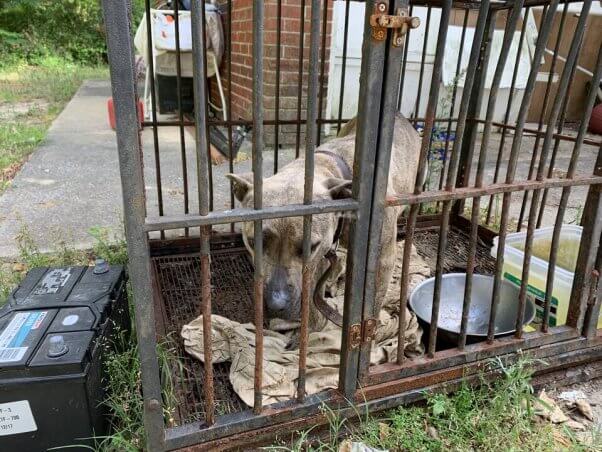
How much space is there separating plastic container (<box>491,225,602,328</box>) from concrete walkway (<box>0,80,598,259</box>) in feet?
5.18

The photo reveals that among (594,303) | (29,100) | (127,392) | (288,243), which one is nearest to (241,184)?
(288,243)

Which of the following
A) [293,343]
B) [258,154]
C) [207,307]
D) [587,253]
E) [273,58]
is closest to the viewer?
[258,154]

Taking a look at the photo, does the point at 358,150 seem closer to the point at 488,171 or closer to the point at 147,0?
the point at 147,0

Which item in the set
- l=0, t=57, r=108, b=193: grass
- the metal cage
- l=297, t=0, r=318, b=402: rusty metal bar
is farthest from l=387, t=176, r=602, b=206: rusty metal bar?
l=0, t=57, r=108, b=193: grass

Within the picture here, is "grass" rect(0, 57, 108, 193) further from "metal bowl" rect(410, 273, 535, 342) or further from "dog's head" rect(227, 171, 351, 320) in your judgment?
"metal bowl" rect(410, 273, 535, 342)

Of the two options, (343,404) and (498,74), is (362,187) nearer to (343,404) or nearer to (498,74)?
(498,74)

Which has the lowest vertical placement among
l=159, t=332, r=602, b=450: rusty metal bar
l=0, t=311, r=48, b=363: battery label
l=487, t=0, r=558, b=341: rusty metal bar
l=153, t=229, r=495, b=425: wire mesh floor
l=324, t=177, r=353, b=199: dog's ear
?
l=153, t=229, r=495, b=425: wire mesh floor

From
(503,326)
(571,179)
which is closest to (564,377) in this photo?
(503,326)

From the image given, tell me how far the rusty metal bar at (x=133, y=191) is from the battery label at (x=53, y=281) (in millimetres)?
967

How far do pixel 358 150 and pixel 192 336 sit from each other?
59.5 inches

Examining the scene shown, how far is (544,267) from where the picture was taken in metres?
2.94

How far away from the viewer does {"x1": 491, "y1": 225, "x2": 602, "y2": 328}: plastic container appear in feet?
9.16

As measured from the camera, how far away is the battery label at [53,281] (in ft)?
7.66

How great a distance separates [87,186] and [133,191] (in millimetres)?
4189
